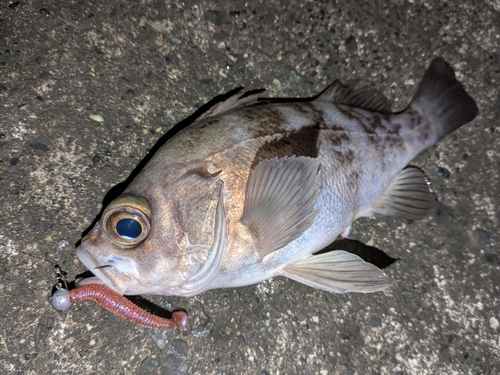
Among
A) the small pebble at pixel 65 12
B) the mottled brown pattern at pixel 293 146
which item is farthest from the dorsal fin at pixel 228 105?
the small pebble at pixel 65 12

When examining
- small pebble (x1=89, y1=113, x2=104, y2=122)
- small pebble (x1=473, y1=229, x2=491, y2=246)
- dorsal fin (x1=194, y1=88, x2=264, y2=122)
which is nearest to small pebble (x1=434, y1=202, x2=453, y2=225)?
small pebble (x1=473, y1=229, x2=491, y2=246)

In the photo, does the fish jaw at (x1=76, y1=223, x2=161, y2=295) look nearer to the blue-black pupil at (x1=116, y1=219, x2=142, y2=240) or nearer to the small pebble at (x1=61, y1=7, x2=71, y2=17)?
the blue-black pupil at (x1=116, y1=219, x2=142, y2=240)

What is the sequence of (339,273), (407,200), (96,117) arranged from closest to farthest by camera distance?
(339,273) < (96,117) < (407,200)

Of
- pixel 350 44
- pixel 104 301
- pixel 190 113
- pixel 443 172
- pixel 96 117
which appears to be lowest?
pixel 104 301

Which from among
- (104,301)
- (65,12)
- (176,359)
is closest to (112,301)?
(104,301)

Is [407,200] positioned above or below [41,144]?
above

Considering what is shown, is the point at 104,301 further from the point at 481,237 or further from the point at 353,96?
the point at 481,237
